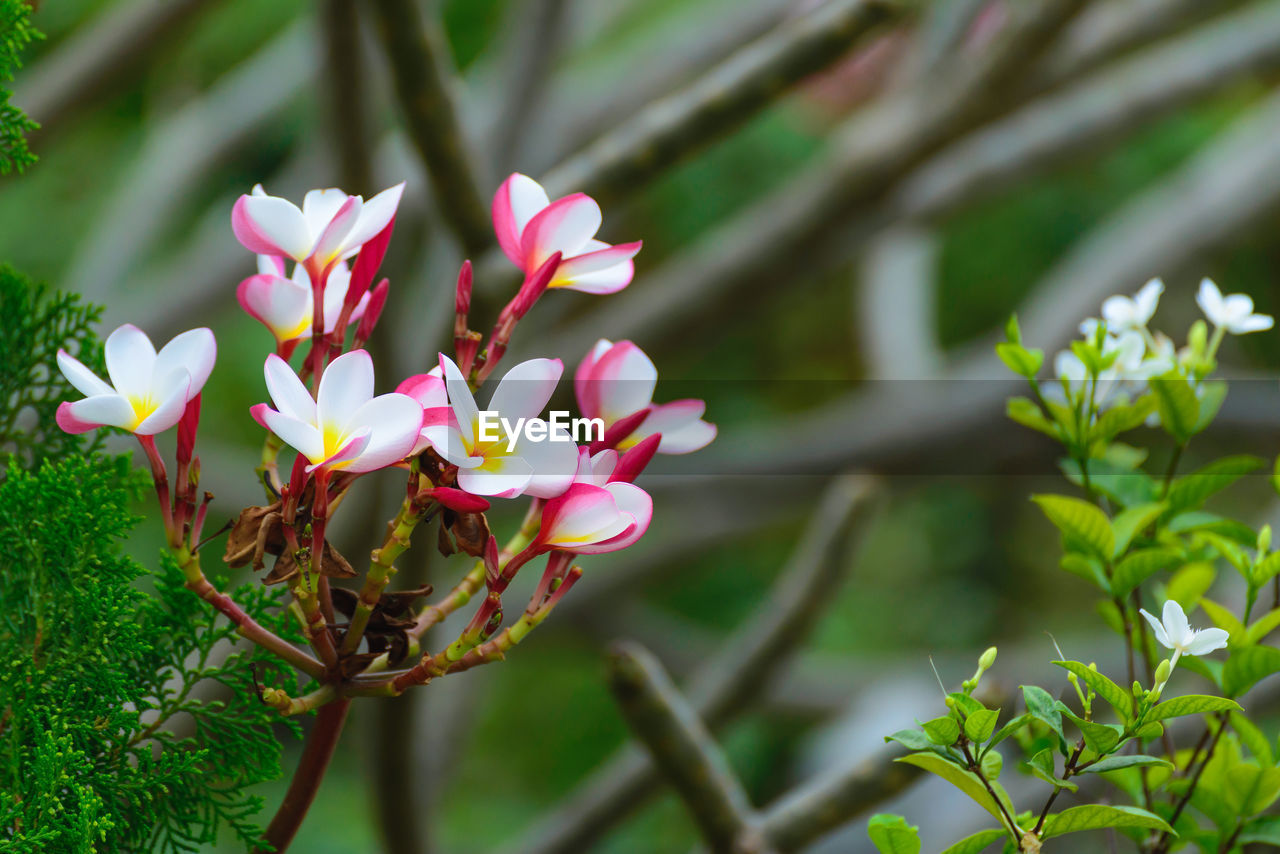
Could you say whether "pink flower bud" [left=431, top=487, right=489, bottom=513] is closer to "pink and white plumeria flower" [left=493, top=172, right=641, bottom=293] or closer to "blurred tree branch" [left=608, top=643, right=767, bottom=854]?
"pink and white plumeria flower" [left=493, top=172, right=641, bottom=293]

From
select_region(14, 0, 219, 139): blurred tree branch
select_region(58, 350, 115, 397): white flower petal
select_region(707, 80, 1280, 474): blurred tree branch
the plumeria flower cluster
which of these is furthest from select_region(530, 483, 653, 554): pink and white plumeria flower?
select_region(14, 0, 219, 139): blurred tree branch

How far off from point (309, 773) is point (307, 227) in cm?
14

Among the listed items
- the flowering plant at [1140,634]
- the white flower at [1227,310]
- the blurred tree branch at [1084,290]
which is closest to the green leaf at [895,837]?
the flowering plant at [1140,634]

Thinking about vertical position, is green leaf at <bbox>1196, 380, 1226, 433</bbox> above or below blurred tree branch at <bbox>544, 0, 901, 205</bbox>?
below

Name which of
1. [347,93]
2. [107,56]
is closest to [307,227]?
[347,93]

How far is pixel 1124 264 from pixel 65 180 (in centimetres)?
201

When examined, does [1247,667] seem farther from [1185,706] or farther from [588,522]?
[588,522]

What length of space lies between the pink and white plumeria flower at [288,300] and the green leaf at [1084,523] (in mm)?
208

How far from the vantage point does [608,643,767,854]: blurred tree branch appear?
474 mm

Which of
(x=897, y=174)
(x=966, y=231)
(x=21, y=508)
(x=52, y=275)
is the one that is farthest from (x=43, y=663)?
(x=966, y=231)

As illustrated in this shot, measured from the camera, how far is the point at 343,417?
215mm

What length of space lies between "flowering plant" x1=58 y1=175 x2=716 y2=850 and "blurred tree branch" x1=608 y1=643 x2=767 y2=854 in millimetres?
223

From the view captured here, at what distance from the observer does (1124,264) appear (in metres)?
1.23
